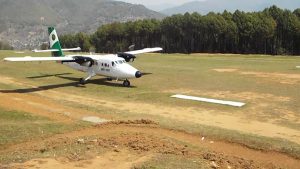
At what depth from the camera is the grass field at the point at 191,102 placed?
2072 centimetres

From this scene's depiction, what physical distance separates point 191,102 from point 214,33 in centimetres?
7117

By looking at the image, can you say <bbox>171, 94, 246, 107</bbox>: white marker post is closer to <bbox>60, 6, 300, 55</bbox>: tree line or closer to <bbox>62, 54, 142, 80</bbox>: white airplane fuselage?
<bbox>62, 54, 142, 80</bbox>: white airplane fuselage

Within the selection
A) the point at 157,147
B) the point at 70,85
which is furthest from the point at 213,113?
the point at 70,85

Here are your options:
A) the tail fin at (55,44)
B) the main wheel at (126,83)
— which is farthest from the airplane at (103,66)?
the tail fin at (55,44)

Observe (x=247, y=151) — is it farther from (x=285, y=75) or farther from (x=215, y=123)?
(x=285, y=75)

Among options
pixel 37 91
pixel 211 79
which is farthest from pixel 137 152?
pixel 211 79

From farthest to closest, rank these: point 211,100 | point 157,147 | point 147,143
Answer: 1. point 211,100
2. point 147,143
3. point 157,147

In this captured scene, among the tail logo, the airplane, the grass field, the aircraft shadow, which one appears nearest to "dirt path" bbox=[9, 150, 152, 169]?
the grass field

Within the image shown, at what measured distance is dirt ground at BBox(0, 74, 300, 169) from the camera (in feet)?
52.3

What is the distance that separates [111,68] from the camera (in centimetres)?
3672

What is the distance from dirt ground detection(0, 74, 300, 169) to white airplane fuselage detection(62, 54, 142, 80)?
918 centimetres

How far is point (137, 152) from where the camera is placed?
1697 centimetres

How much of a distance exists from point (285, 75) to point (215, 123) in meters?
21.5

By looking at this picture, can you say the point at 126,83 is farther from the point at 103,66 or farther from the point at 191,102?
the point at 191,102
